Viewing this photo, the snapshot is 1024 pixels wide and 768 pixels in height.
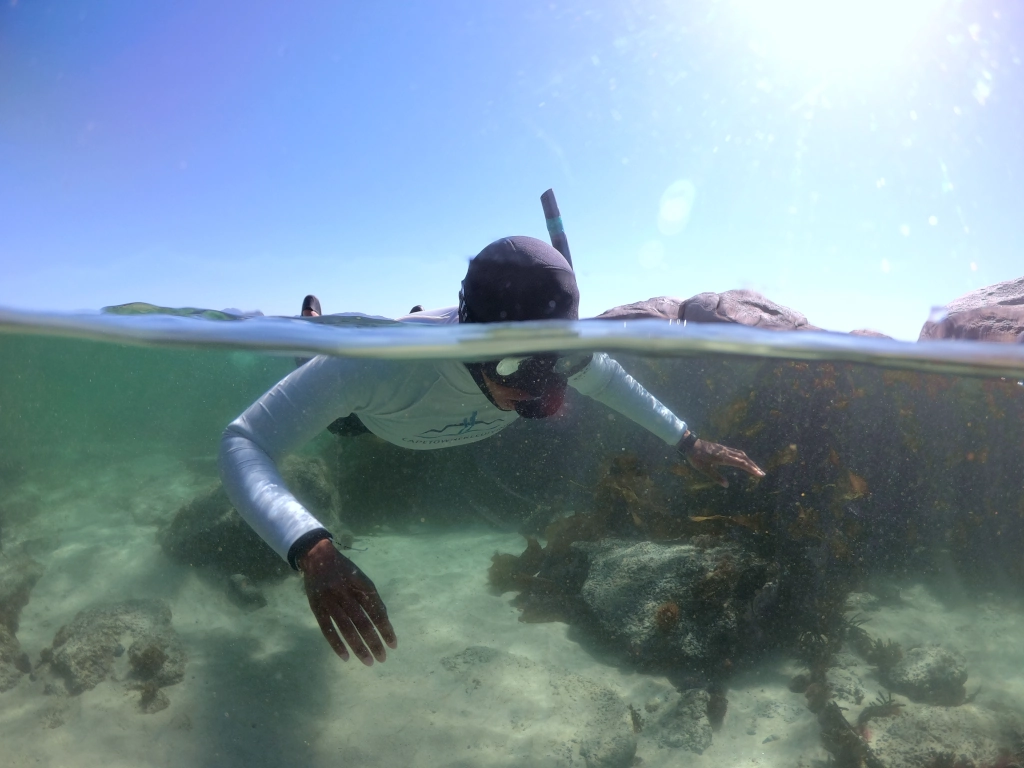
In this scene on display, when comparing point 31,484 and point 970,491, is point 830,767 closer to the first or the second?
point 970,491

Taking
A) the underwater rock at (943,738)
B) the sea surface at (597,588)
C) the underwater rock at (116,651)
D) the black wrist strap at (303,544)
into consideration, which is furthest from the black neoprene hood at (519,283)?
the underwater rock at (116,651)

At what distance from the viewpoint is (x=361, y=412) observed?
167 inches

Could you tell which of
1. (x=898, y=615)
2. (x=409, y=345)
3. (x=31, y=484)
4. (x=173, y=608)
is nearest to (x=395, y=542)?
(x=173, y=608)

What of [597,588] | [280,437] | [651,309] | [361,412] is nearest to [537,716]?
[597,588]

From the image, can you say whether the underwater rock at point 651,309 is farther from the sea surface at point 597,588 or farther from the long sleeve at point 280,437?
the long sleeve at point 280,437

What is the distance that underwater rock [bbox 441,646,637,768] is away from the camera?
403cm

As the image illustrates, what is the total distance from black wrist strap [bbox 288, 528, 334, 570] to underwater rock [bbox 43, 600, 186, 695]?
339 centimetres

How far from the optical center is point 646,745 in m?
4.29

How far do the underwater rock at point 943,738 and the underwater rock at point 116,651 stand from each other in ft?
20.8

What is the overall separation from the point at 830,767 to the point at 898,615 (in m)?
3.19

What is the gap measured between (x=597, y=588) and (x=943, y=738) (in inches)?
119

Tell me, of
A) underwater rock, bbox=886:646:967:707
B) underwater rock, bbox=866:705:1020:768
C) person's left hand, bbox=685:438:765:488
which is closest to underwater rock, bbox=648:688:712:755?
underwater rock, bbox=866:705:1020:768

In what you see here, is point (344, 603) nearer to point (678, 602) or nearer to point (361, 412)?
point (361, 412)

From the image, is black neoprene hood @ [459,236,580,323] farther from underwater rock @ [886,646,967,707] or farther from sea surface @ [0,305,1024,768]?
underwater rock @ [886,646,967,707]
